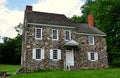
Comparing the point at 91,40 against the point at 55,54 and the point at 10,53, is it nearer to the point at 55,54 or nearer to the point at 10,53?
the point at 55,54

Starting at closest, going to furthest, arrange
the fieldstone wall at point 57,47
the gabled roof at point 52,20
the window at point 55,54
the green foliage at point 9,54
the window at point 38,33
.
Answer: the fieldstone wall at point 57,47 → the window at point 38,33 → the window at point 55,54 → the gabled roof at point 52,20 → the green foliage at point 9,54

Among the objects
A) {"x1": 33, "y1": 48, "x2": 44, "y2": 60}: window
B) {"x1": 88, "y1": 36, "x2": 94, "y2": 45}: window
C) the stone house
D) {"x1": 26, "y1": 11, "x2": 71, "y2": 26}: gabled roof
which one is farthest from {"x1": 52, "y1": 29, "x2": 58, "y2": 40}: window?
{"x1": 88, "y1": 36, "x2": 94, "y2": 45}: window

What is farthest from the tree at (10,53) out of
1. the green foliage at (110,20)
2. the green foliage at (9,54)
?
the green foliage at (110,20)

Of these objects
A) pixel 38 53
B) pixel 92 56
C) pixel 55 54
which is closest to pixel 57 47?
pixel 55 54

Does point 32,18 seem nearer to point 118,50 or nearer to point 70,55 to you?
point 70,55

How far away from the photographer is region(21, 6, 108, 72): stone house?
25250 mm

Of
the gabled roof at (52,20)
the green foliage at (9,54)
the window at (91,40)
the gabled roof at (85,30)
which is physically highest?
the gabled roof at (52,20)

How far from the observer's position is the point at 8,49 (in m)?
48.4

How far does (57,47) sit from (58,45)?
0.31m

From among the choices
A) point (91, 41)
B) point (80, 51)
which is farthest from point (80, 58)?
point (91, 41)

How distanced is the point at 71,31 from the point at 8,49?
24726 mm

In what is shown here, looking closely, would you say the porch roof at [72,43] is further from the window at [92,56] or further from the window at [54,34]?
the window at [92,56]

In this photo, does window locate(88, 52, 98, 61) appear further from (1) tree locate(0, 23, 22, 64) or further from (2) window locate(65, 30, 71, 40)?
(1) tree locate(0, 23, 22, 64)

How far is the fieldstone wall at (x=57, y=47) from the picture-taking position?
2491 centimetres
